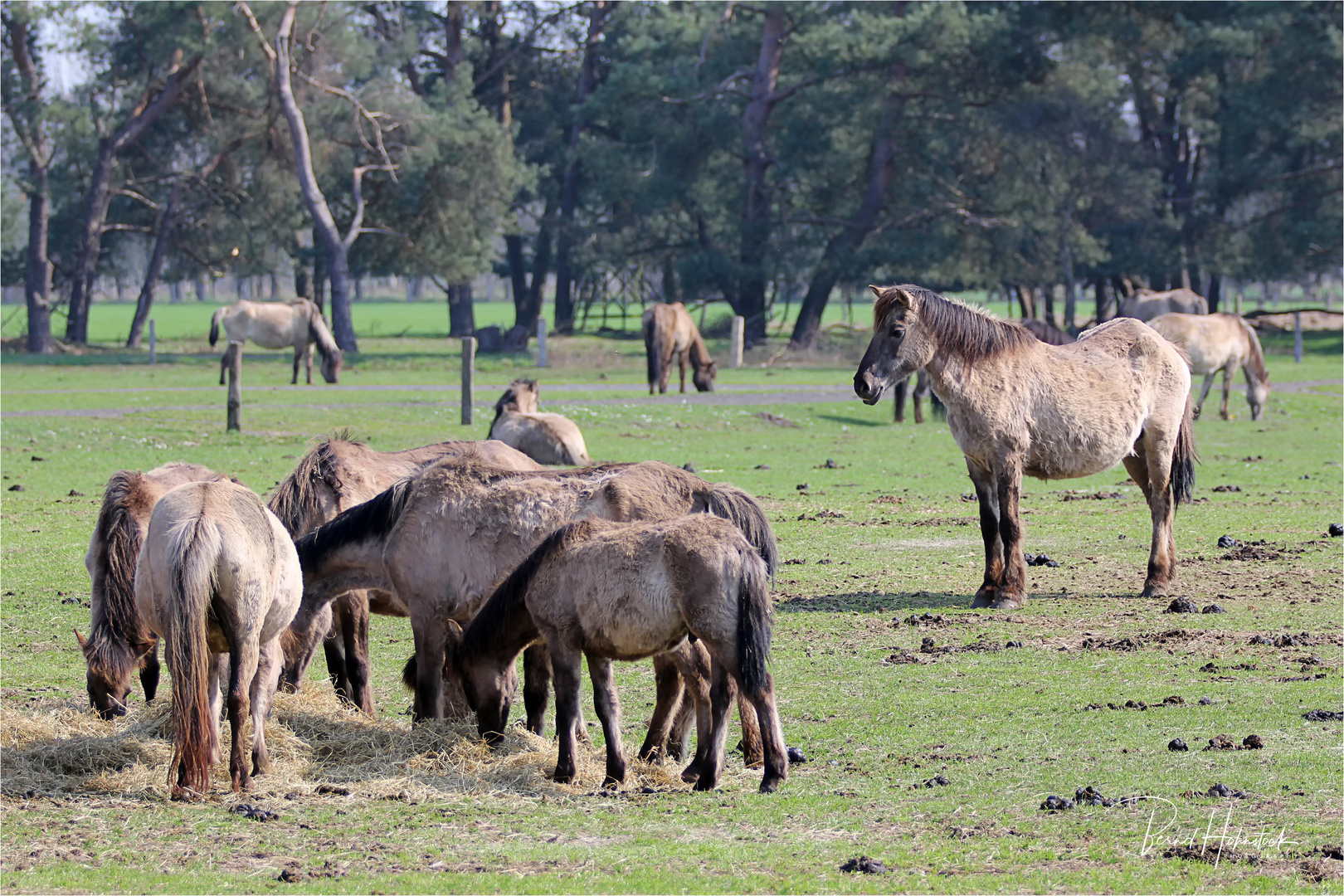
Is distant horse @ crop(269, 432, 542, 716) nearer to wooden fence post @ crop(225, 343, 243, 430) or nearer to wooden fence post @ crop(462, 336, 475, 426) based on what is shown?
wooden fence post @ crop(225, 343, 243, 430)

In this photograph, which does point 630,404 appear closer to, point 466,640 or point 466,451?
point 466,451

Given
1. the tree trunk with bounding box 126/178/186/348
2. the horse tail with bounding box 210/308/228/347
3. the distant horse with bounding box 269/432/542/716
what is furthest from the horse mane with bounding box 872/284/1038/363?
the tree trunk with bounding box 126/178/186/348

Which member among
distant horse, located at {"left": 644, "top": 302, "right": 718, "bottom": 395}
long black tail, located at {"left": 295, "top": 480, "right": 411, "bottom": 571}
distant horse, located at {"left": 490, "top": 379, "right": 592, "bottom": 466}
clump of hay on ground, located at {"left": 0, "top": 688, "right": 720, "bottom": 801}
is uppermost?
distant horse, located at {"left": 644, "top": 302, "right": 718, "bottom": 395}

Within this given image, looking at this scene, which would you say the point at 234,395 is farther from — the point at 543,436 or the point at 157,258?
the point at 157,258

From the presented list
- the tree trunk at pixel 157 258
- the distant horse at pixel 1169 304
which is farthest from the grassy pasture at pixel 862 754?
the tree trunk at pixel 157 258

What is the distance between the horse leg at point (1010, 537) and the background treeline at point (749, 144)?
98.3 ft

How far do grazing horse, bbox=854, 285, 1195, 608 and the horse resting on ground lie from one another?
3877mm

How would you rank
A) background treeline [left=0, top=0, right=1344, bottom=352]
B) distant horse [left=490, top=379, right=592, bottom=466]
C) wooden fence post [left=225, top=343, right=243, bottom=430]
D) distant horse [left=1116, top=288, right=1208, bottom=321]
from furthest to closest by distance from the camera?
background treeline [left=0, top=0, right=1344, bottom=352] → distant horse [left=1116, top=288, right=1208, bottom=321] → wooden fence post [left=225, top=343, right=243, bottom=430] → distant horse [left=490, top=379, right=592, bottom=466]

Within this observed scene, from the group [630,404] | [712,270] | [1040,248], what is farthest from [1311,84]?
[630,404]

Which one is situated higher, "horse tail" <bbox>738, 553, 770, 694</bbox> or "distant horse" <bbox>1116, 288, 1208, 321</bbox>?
"distant horse" <bbox>1116, 288, 1208, 321</bbox>

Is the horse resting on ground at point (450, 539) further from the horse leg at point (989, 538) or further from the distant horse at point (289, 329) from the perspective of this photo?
the distant horse at point (289, 329)

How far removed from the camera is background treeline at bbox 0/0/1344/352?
40844mm

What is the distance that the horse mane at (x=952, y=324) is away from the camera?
37.0 feet

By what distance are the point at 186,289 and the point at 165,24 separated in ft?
374
